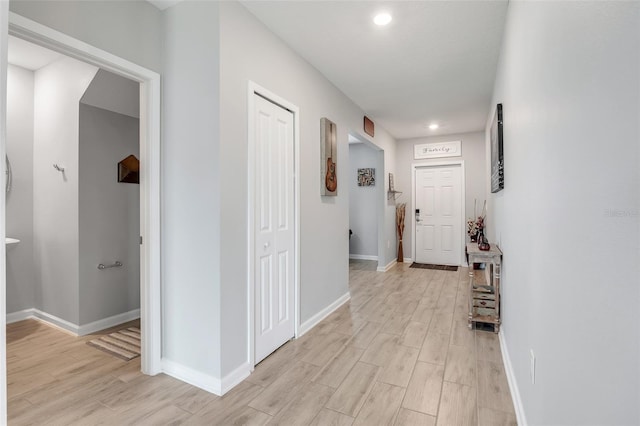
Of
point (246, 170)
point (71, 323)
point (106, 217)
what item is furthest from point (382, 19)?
point (71, 323)

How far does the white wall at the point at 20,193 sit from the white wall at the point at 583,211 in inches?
179

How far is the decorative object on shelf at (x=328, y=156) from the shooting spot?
3275 millimetres

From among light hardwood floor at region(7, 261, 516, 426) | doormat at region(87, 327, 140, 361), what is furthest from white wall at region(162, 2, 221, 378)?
doormat at region(87, 327, 140, 361)

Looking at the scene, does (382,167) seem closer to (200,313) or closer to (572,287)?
(200,313)

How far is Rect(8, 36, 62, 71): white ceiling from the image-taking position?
9.41 feet

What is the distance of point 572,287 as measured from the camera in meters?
0.91

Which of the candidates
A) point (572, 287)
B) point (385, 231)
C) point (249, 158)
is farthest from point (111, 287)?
point (385, 231)

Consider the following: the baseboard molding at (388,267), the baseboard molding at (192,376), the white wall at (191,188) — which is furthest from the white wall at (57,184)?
the baseboard molding at (388,267)

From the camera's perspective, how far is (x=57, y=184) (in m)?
3.16

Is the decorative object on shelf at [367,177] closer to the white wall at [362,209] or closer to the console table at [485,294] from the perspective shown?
the white wall at [362,209]

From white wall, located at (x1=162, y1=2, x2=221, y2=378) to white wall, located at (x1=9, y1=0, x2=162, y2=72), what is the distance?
0.10 m

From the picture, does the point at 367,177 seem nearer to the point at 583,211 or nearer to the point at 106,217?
the point at 106,217

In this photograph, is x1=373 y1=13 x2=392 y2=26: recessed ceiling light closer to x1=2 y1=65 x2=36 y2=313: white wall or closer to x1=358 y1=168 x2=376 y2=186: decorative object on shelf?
x1=2 y1=65 x2=36 y2=313: white wall

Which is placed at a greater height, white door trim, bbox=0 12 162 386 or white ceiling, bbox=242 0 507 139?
white ceiling, bbox=242 0 507 139
